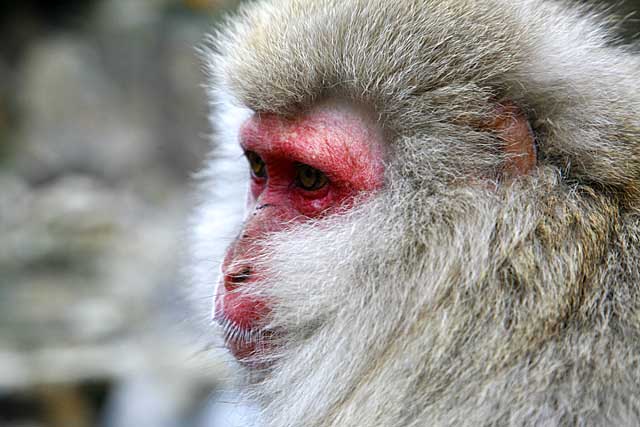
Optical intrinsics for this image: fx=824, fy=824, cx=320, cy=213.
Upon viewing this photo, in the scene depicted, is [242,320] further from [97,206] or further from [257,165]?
[97,206]

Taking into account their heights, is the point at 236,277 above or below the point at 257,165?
below

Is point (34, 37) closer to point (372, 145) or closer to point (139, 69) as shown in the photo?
point (139, 69)

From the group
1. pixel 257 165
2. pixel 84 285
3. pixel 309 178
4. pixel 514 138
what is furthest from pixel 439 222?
pixel 84 285

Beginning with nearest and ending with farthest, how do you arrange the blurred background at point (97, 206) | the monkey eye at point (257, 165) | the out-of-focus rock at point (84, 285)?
the monkey eye at point (257, 165) < the blurred background at point (97, 206) < the out-of-focus rock at point (84, 285)

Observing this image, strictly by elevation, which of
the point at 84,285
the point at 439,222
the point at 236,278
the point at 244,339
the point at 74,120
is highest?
the point at 439,222

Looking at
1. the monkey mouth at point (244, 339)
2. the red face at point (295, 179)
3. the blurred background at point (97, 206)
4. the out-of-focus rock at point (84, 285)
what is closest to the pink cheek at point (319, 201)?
the red face at point (295, 179)

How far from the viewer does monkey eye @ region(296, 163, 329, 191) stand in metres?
2.22

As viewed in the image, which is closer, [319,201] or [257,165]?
[319,201]

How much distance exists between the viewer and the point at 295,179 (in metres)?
2.32

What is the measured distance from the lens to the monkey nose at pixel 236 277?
2203 millimetres

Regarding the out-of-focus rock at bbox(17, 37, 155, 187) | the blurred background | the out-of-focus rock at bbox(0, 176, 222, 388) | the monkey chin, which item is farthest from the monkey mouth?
the out-of-focus rock at bbox(17, 37, 155, 187)

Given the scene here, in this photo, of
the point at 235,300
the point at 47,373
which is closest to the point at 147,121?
the point at 47,373

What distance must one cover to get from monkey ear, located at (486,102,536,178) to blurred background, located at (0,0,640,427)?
4577 millimetres

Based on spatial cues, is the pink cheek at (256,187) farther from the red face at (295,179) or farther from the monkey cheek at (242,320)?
the monkey cheek at (242,320)
